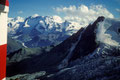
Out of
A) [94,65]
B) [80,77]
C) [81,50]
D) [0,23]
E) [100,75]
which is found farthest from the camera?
[81,50]

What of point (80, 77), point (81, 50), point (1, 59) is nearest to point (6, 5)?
point (1, 59)

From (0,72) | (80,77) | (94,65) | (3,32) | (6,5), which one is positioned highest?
(6,5)

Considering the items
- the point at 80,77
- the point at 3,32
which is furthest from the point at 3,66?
the point at 80,77

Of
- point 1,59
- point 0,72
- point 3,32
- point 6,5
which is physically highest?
point 6,5

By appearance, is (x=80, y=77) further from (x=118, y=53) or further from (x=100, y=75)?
(x=118, y=53)

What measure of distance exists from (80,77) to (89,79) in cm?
303

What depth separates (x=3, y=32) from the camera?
5.83 m

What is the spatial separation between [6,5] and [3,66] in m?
2.47

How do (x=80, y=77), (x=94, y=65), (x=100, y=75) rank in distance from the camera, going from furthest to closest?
(x=94, y=65) < (x=80, y=77) < (x=100, y=75)

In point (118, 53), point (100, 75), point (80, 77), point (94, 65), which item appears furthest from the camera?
point (118, 53)

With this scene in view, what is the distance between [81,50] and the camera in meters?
58.5

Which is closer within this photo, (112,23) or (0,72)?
(0,72)

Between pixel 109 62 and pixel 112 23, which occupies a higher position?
pixel 112 23

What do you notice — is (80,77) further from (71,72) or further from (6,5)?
(6,5)
